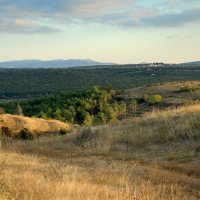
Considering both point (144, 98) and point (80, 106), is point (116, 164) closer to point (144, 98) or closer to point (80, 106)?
point (144, 98)

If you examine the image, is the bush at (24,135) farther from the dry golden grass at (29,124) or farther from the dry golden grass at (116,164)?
the dry golden grass at (116,164)

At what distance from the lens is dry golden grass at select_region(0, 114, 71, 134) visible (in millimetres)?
27953

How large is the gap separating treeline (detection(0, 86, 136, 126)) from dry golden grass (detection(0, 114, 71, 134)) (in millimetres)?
16564

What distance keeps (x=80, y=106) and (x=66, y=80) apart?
7406cm

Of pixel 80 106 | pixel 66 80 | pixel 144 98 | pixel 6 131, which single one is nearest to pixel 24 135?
pixel 6 131

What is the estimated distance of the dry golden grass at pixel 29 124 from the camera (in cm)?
2795

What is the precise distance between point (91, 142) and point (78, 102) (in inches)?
1749

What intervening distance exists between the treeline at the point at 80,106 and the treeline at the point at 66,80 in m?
43.2

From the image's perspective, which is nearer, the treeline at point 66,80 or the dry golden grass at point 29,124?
the dry golden grass at point 29,124

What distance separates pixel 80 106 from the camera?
6078cm

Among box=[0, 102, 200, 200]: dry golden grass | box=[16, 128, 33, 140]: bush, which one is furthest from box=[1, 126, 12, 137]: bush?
box=[0, 102, 200, 200]: dry golden grass

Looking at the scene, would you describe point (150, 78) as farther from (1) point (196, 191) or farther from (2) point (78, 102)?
(1) point (196, 191)

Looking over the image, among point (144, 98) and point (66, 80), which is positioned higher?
point (144, 98)

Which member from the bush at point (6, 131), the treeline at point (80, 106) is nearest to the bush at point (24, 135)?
the bush at point (6, 131)
